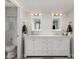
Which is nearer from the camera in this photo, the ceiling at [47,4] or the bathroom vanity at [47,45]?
the ceiling at [47,4]

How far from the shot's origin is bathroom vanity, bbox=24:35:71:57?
16.0ft

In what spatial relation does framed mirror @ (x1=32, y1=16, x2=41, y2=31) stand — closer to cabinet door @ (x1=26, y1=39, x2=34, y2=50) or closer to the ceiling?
cabinet door @ (x1=26, y1=39, x2=34, y2=50)

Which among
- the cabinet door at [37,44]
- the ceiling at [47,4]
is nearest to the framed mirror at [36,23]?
the cabinet door at [37,44]

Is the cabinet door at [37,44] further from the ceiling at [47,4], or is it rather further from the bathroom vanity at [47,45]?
the ceiling at [47,4]

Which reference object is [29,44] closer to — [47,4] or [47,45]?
[47,45]

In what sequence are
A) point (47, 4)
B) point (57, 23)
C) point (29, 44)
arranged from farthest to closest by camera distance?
1. point (57, 23)
2. point (29, 44)
3. point (47, 4)

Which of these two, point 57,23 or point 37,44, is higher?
point 57,23

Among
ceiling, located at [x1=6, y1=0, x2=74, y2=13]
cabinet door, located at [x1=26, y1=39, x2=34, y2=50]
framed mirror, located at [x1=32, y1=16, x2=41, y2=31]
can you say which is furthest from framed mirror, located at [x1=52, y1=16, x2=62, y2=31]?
cabinet door, located at [x1=26, y1=39, x2=34, y2=50]

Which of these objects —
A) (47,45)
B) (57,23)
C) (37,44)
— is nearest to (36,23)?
(57,23)

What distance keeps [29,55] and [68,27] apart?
214 cm

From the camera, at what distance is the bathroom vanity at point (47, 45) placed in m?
4.89

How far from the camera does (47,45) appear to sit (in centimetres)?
495

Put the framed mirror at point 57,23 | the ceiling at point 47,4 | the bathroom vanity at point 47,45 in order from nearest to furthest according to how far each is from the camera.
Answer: the ceiling at point 47,4 → the bathroom vanity at point 47,45 → the framed mirror at point 57,23
